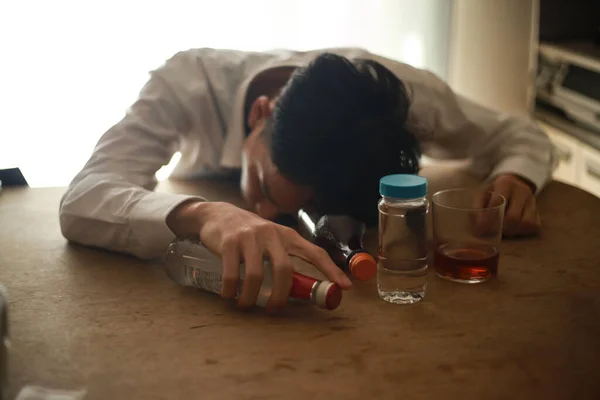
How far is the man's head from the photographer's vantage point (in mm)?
1040

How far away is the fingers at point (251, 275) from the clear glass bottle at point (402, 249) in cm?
16

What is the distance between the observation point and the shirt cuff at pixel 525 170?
121 centimetres

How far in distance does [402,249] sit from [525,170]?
1.46 feet

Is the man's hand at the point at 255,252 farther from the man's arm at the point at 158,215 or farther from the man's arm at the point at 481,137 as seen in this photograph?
the man's arm at the point at 481,137

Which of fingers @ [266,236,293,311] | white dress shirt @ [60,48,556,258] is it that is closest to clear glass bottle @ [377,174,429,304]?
fingers @ [266,236,293,311]

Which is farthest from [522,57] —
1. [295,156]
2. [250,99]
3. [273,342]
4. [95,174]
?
[273,342]

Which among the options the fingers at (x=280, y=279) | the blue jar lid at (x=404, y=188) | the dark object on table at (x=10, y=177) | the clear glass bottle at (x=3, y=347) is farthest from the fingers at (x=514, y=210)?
the dark object on table at (x=10, y=177)

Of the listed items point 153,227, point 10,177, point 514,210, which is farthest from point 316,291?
point 10,177

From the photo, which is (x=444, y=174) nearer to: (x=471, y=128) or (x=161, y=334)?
(x=471, y=128)

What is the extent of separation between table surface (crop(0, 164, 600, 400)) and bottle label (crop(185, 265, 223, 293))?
15mm

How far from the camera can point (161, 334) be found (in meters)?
0.77

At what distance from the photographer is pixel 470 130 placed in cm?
138

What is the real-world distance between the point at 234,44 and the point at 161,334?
134cm

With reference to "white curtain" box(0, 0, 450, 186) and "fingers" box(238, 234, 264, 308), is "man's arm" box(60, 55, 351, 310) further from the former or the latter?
"white curtain" box(0, 0, 450, 186)
